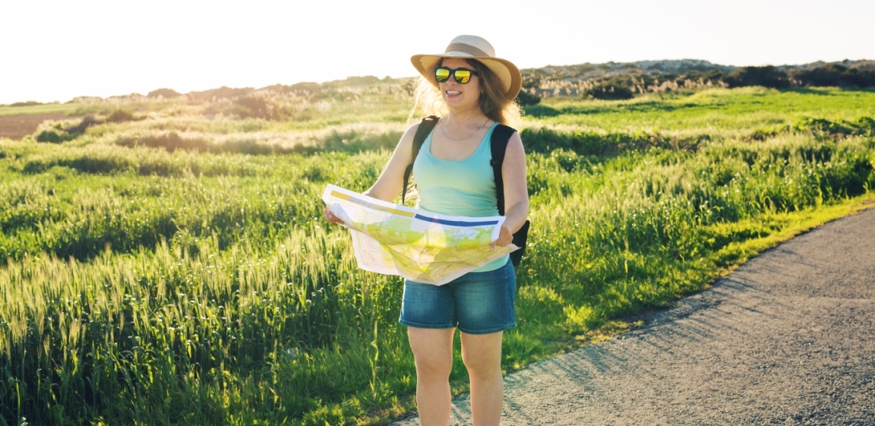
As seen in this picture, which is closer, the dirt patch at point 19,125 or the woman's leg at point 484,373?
the woman's leg at point 484,373

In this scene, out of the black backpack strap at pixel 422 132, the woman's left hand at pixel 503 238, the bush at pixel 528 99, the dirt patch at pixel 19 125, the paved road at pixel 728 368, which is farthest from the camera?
the bush at pixel 528 99

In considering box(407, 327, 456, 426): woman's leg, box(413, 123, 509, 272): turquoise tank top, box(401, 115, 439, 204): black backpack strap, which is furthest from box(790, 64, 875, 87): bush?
box(407, 327, 456, 426): woman's leg

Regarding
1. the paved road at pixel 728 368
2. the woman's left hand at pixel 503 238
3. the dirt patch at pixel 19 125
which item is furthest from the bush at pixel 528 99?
the woman's left hand at pixel 503 238

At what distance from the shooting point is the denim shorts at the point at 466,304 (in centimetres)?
325

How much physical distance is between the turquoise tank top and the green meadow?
1691mm

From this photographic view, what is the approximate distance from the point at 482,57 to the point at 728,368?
120 inches

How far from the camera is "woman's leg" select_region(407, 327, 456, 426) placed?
3271mm

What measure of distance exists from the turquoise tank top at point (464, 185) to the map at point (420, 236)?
0.17 m

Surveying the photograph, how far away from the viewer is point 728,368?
4.93 metres

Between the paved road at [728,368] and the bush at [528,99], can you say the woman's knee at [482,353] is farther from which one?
the bush at [528,99]

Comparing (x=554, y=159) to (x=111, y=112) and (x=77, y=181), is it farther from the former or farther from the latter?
(x=111, y=112)

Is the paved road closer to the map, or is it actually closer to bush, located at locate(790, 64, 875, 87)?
the map

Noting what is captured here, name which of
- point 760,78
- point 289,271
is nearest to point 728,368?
point 289,271

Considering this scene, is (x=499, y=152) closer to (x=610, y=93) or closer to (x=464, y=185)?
(x=464, y=185)
